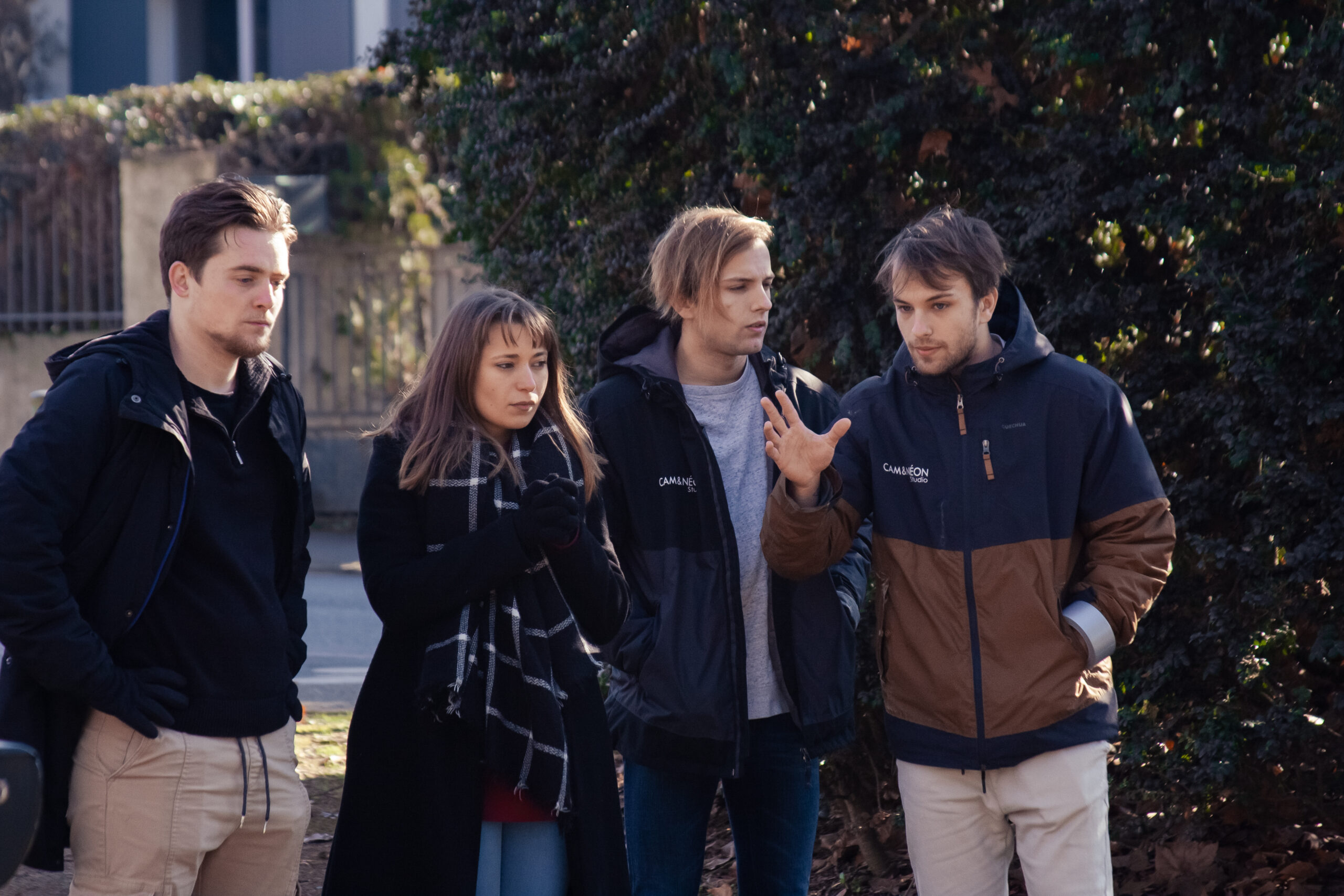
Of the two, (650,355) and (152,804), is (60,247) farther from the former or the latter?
(152,804)

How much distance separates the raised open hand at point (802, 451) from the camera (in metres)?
3.16

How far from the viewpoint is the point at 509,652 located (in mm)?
3168

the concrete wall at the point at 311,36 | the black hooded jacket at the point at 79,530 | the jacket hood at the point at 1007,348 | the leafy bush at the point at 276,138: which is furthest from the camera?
the concrete wall at the point at 311,36

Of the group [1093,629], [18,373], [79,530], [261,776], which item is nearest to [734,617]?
[1093,629]

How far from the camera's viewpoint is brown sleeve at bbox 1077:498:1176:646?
309 centimetres

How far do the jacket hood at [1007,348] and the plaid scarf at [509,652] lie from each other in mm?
877

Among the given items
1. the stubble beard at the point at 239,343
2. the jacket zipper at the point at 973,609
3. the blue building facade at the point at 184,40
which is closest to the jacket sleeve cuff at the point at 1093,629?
the jacket zipper at the point at 973,609

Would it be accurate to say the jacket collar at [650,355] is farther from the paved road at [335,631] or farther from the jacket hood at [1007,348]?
the paved road at [335,631]

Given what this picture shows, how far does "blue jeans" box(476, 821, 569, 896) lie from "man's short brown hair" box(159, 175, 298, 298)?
1429 millimetres

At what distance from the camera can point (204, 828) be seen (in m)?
2.94

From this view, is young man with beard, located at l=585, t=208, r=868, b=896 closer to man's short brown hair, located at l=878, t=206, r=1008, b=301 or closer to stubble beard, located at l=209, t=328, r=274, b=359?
man's short brown hair, located at l=878, t=206, r=1008, b=301

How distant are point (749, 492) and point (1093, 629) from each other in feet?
2.99

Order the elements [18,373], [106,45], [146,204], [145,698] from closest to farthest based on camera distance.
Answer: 1. [145,698]
2. [146,204]
3. [18,373]
4. [106,45]

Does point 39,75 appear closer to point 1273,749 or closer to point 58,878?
point 58,878
